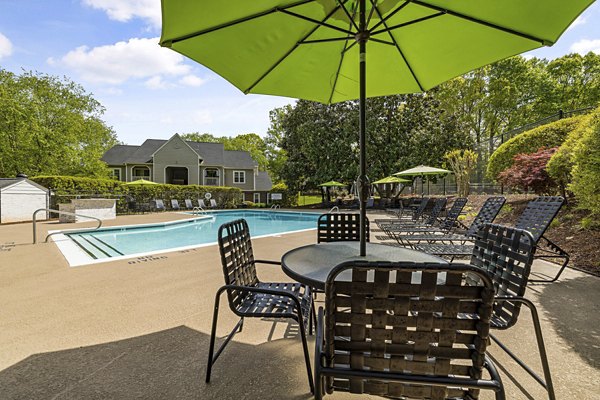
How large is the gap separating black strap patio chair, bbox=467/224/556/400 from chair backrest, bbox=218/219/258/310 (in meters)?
1.55

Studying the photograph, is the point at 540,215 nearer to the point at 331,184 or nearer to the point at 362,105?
the point at 362,105

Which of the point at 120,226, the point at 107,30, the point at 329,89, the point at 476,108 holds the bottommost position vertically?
the point at 120,226

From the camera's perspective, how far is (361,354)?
1.09m

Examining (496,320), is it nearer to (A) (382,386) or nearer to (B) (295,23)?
(A) (382,386)

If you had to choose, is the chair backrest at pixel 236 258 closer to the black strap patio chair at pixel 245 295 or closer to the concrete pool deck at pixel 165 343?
Answer: the black strap patio chair at pixel 245 295

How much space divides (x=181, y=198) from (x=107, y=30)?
14588 mm

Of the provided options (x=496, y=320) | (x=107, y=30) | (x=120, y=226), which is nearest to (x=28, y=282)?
(x=496, y=320)

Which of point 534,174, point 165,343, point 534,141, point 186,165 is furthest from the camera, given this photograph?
point 186,165

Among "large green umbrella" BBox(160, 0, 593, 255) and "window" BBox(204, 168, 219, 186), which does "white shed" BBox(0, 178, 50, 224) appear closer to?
"large green umbrella" BBox(160, 0, 593, 255)

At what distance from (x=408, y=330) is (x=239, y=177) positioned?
3058 cm

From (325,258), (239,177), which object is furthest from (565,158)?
(239,177)

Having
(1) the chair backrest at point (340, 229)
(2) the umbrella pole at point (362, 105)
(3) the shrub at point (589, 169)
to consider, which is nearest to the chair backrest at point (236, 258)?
(2) the umbrella pole at point (362, 105)

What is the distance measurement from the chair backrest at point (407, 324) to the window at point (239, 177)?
30.4m

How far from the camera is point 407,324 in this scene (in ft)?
3.36
